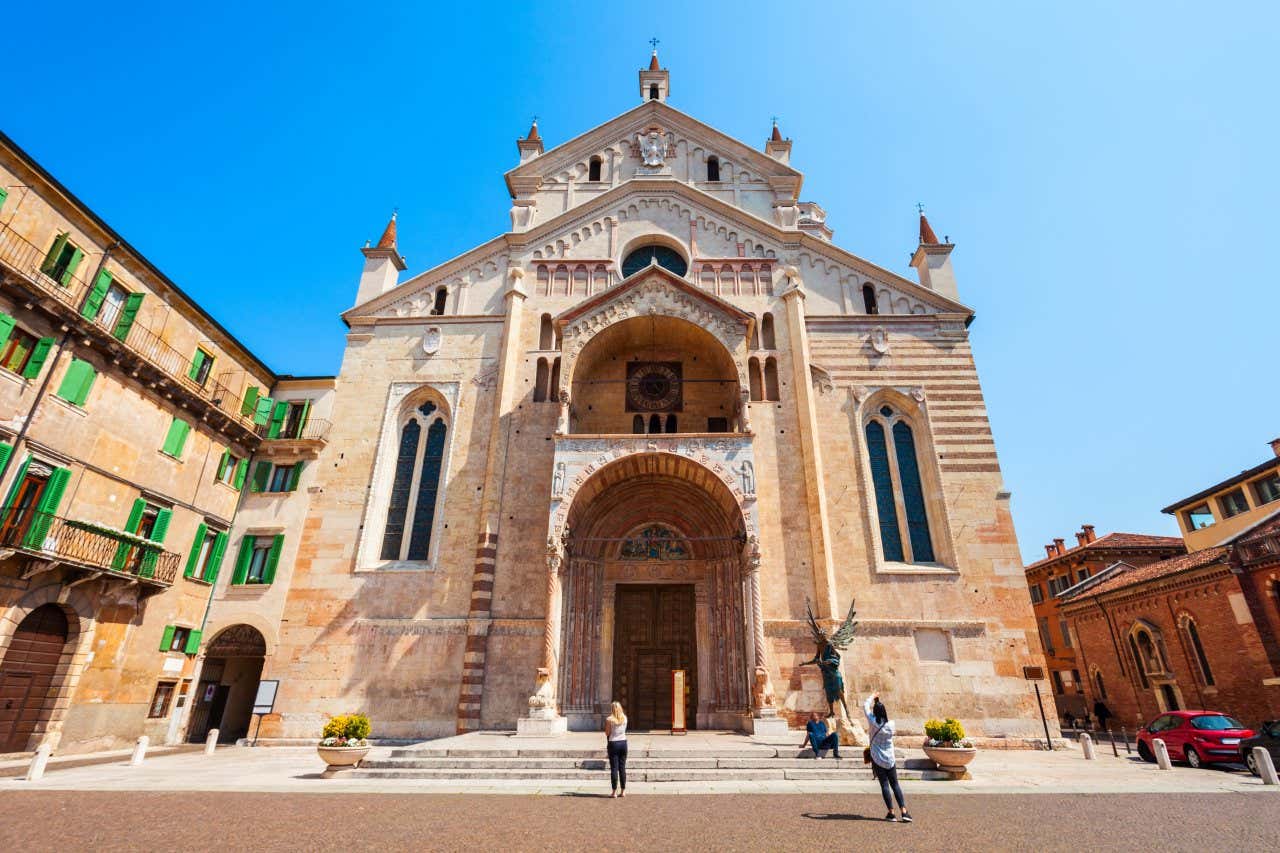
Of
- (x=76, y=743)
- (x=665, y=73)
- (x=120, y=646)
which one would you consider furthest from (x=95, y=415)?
(x=665, y=73)

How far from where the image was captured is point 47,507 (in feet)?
48.6

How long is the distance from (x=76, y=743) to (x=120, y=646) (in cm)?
240

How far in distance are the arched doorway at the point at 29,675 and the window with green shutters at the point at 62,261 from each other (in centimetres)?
845

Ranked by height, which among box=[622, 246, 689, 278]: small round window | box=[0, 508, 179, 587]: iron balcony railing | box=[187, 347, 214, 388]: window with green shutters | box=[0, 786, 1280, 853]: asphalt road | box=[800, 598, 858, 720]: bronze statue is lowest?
box=[0, 786, 1280, 853]: asphalt road

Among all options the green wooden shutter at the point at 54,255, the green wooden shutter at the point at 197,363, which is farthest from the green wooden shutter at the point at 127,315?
the green wooden shutter at the point at 197,363

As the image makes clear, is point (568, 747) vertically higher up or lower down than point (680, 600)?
lower down

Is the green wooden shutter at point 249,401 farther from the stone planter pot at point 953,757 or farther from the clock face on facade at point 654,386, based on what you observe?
the stone planter pot at point 953,757

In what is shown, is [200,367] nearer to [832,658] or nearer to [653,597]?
[653,597]

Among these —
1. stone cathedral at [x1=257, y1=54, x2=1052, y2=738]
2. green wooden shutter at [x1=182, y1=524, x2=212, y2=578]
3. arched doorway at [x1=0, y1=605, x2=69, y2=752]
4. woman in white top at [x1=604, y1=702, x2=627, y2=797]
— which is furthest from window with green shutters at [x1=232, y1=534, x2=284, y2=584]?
woman in white top at [x1=604, y1=702, x2=627, y2=797]

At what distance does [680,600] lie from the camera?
758 inches

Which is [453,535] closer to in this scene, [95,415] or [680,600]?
[680,600]

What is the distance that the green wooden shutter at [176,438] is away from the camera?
731 inches

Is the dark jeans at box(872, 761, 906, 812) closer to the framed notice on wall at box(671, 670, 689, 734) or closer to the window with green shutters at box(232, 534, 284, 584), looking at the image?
the framed notice on wall at box(671, 670, 689, 734)

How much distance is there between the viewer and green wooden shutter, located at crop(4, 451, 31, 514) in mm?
14031
